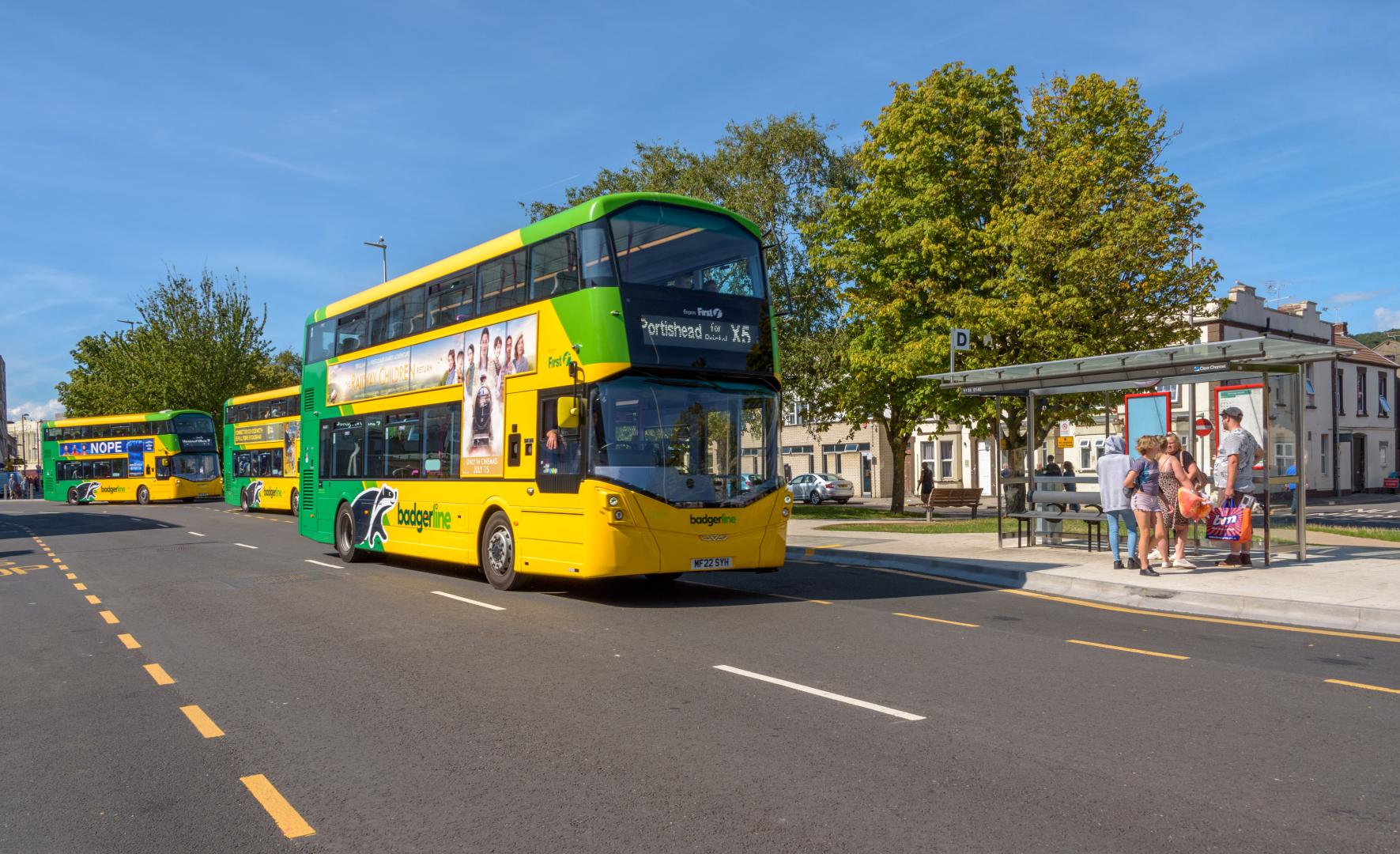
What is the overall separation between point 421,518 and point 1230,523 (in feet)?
37.7

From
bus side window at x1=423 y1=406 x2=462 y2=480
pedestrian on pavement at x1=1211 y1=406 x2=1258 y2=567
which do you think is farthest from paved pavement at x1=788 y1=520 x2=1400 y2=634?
bus side window at x1=423 y1=406 x2=462 y2=480

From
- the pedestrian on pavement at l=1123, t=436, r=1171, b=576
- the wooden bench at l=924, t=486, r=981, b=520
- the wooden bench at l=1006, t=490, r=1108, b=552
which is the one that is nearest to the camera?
the pedestrian on pavement at l=1123, t=436, r=1171, b=576

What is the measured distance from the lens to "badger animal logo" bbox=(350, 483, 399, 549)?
16.5m

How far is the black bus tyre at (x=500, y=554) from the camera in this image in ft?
43.0

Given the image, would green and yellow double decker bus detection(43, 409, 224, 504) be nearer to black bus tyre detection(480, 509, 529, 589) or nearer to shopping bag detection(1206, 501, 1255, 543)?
black bus tyre detection(480, 509, 529, 589)

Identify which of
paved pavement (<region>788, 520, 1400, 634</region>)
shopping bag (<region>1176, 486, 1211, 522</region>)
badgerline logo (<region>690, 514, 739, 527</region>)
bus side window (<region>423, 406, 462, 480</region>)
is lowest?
paved pavement (<region>788, 520, 1400, 634</region>)

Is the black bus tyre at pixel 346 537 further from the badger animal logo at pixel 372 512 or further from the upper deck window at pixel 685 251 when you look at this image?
the upper deck window at pixel 685 251

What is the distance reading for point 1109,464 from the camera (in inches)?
541

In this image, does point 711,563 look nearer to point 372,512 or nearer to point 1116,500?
point 1116,500

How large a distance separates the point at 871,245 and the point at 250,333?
48.9 metres

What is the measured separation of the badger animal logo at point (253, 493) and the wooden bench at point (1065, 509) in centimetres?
3246

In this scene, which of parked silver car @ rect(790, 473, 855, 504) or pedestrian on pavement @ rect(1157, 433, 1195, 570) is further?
parked silver car @ rect(790, 473, 855, 504)

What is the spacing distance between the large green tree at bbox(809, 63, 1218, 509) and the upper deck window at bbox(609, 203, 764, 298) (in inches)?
509

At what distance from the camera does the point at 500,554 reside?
1340cm
